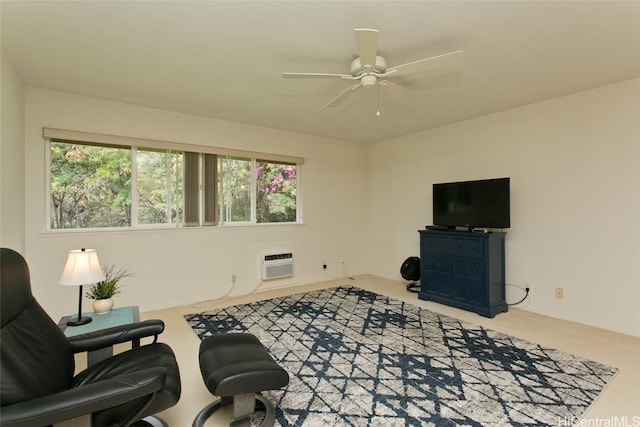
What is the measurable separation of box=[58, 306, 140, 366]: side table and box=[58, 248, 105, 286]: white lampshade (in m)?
0.34

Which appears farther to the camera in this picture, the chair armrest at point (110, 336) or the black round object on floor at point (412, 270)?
the black round object on floor at point (412, 270)

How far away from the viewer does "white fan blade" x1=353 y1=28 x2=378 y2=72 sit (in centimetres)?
177

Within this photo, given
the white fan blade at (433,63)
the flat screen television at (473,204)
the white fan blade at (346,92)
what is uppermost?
the white fan blade at (346,92)

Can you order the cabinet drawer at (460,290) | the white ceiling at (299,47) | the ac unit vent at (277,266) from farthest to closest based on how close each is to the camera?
the ac unit vent at (277,266) → the cabinet drawer at (460,290) → the white ceiling at (299,47)

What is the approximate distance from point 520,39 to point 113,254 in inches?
174

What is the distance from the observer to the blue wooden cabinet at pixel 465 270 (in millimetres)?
3578

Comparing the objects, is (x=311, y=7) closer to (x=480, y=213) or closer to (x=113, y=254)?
(x=480, y=213)

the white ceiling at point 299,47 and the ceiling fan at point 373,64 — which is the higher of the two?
the white ceiling at point 299,47

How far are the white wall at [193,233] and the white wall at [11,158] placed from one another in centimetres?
24

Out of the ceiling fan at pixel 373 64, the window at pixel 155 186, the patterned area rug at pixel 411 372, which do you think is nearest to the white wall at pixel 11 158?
the window at pixel 155 186

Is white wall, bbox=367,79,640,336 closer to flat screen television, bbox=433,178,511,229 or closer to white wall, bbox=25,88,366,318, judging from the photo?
flat screen television, bbox=433,178,511,229

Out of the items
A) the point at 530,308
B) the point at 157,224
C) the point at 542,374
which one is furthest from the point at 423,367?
the point at 157,224

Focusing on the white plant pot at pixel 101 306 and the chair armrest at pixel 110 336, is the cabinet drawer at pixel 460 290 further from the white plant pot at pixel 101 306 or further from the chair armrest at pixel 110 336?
the white plant pot at pixel 101 306

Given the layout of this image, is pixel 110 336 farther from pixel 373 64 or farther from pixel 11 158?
pixel 373 64
